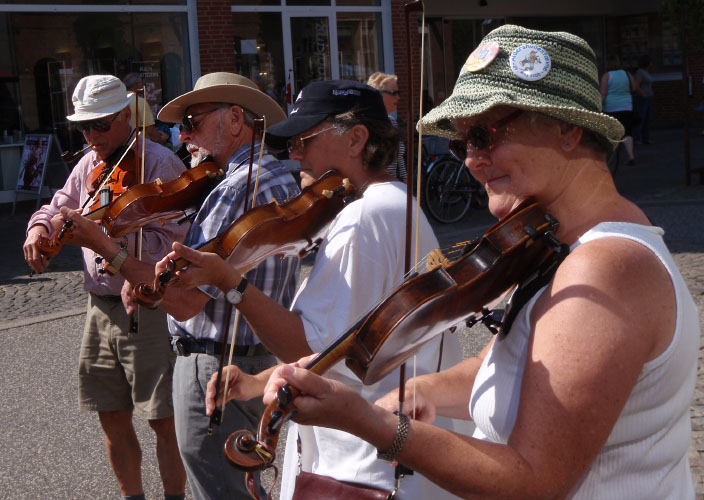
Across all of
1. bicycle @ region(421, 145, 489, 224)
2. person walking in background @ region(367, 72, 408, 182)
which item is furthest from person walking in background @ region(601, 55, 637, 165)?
person walking in background @ region(367, 72, 408, 182)

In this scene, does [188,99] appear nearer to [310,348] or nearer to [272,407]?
[310,348]

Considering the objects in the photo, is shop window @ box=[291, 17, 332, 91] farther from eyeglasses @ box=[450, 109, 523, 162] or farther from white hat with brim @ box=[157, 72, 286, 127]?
eyeglasses @ box=[450, 109, 523, 162]

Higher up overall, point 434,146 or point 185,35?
point 185,35

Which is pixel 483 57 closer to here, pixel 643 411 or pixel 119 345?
pixel 643 411

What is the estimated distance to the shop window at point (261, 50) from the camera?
15.1 m

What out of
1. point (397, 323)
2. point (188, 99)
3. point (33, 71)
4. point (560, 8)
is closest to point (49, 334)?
point (188, 99)

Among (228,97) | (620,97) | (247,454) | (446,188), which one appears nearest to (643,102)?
(620,97)

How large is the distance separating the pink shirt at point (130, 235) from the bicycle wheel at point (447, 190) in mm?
7120

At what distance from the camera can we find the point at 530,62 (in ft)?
5.42

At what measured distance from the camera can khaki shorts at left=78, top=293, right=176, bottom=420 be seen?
3978 millimetres

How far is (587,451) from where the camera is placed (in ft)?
4.69

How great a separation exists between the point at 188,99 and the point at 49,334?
174 inches

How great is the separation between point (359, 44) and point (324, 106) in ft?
46.5

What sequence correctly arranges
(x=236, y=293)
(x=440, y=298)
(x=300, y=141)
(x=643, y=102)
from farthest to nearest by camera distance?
(x=643, y=102) < (x=300, y=141) < (x=236, y=293) < (x=440, y=298)
